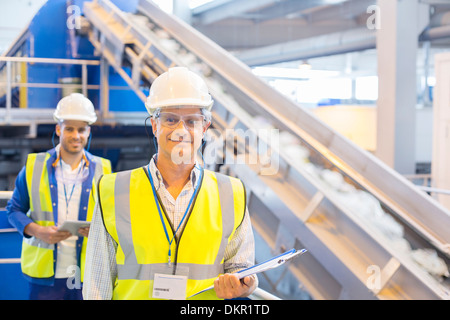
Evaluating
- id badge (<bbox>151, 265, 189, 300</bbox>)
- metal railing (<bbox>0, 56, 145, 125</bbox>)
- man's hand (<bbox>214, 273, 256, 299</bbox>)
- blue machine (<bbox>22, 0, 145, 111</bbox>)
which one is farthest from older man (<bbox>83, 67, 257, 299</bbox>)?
blue machine (<bbox>22, 0, 145, 111</bbox>)

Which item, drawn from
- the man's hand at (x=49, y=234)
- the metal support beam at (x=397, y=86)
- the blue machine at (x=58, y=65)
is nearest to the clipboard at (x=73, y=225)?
the man's hand at (x=49, y=234)

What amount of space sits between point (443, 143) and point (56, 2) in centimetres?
447

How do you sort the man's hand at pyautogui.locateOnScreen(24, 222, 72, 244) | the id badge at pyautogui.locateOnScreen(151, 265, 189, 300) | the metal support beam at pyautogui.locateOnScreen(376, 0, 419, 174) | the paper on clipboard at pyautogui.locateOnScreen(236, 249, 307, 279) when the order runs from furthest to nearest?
the metal support beam at pyautogui.locateOnScreen(376, 0, 419, 174) < the man's hand at pyautogui.locateOnScreen(24, 222, 72, 244) < the id badge at pyautogui.locateOnScreen(151, 265, 189, 300) < the paper on clipboard at pyautogui.locateOnScreen(236, 249, 307, 279)

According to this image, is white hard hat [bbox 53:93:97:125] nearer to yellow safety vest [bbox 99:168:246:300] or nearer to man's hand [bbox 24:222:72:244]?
man's hand [bbox 24:222:72:244]

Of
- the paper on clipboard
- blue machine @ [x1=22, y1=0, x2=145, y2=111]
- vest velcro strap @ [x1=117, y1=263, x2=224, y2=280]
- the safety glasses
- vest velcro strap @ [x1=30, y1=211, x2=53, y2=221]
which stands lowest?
vest velcro strap @ [x1=117, y1=263, x2=224, y2=280]

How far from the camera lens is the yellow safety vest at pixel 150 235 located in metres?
1.41

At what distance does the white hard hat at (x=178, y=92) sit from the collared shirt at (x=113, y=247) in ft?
0.62

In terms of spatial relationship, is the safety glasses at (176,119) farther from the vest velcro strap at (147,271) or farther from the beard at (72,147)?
the beard at (72,147)

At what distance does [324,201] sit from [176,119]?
5.11 feet

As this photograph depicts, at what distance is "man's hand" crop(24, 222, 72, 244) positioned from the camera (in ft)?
7.20

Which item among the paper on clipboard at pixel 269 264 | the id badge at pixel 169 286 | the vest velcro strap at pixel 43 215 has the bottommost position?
the id badge at pixel 169 286

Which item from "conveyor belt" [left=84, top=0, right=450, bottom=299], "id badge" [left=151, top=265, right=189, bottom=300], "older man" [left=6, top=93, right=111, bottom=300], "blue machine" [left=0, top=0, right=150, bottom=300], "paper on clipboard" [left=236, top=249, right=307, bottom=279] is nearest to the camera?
"paper on clipboard" [left=236, top=249, right=307, bottom=279]

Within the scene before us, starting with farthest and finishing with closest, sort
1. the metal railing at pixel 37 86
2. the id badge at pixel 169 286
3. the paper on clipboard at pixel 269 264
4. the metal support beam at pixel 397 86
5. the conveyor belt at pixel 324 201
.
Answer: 1. the metal support beam at pixel 397 86
2. the metal railing at pixel 37 86
3. the conveyor belt at pixel 324 201
4. the id badge at pixel 169 286
5. the paper on clipboard at pixel 269 264

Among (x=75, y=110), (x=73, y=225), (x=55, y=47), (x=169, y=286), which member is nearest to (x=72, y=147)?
(x=75, y=110)
